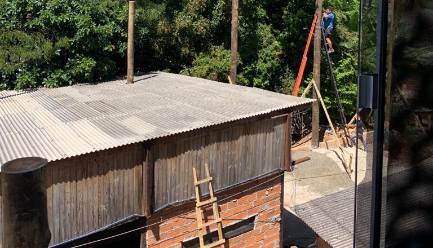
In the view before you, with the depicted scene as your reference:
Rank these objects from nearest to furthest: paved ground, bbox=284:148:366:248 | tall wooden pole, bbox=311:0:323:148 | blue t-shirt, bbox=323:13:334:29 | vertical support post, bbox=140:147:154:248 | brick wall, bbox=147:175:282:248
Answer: vertical support post, bbox=140:147:154:248 < brick wall, bbox=147:175:282:248 < paved ground, bbox=284:148:366:248 < tall wooden pole, bbox=311:0:323:148 < blue t-shirt, bbox=323:13:334:29

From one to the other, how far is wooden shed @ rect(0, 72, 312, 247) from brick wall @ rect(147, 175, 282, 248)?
39 millimetres

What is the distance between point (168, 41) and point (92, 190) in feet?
31.2

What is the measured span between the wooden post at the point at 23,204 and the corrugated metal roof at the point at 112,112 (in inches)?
181

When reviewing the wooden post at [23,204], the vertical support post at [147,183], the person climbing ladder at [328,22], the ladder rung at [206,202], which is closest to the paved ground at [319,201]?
the ladder rung at [206,202]

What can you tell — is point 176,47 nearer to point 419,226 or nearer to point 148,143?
point 148,143

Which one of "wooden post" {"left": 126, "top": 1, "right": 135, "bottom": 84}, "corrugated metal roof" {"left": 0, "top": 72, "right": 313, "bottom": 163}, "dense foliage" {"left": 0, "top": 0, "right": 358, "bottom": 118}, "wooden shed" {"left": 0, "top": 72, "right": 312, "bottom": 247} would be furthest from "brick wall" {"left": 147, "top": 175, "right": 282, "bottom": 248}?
"dense foliage" {"left": 0, "top": 0, "right": 358, "bottom": 118}

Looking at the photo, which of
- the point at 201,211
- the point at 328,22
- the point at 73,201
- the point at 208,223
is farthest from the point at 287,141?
the point at 328,22

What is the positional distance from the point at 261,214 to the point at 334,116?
12.2 metres

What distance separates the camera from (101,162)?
21.4 feet

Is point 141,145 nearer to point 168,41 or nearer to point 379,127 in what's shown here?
point 379,127

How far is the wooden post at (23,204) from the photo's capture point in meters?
1.39

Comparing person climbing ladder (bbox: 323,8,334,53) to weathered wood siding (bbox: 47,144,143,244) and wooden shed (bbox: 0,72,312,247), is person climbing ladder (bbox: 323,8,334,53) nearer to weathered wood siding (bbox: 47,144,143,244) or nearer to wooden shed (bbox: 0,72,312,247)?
wooden shed (bbox: 0,72,312,247)

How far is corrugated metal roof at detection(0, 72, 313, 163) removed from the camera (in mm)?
6387

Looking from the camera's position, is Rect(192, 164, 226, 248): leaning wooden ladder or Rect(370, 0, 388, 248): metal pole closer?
Rect(370, 0, 388, 248): metal pole
